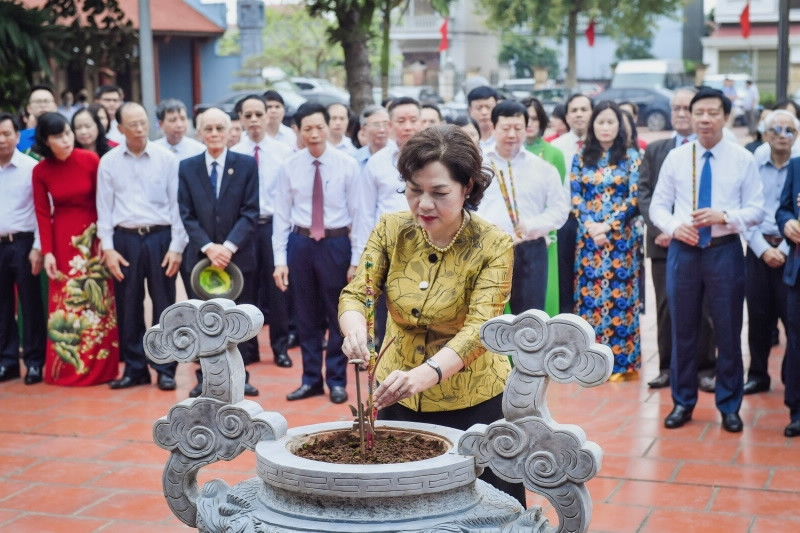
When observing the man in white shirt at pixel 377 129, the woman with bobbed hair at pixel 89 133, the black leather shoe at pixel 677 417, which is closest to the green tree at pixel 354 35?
the man in white shirt at pixel 377 129

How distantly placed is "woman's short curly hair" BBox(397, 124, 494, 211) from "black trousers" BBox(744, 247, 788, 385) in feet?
14.2

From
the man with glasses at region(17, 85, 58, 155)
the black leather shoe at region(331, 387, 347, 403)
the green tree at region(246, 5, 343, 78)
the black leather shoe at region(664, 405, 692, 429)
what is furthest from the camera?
the green tree at region(246, 5, 343, 78)

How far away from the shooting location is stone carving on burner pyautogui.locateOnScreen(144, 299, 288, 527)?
3.42 metres

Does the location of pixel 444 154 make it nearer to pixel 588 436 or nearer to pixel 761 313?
pixel 588 436

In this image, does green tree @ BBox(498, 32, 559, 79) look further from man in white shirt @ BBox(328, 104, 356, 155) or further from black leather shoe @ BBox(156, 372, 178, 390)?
black leather shoe @ BBox(156, 372, 178, 390)

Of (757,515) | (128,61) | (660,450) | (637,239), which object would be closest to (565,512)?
(757,515)

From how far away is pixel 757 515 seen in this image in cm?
503

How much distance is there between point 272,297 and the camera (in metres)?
8.36

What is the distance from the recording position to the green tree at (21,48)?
10.0 metres

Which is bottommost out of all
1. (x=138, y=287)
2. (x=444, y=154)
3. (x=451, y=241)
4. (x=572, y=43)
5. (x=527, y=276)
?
(x=138, y=287)

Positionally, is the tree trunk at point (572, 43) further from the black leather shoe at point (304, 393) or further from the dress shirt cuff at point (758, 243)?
the black leather shoe at point (304, 393)

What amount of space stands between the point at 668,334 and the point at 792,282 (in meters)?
1.28

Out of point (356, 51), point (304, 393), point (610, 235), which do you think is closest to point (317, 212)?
point (304, 393)

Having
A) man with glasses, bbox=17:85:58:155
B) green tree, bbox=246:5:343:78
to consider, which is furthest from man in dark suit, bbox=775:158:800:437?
green tree, bbox=246:5:343:78
